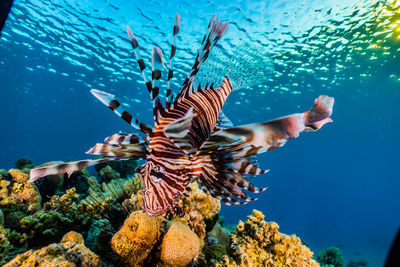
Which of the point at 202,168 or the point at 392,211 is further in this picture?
the point at 392,211

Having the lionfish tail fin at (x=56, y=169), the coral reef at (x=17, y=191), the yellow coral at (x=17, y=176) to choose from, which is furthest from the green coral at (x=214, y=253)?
the yellow coral at (x=17, y=176)

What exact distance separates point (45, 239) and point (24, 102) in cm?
5584

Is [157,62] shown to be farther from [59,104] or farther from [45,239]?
[59,104]

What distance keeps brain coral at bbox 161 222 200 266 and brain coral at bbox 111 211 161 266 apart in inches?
7.2

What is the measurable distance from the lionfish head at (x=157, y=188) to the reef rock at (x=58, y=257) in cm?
59

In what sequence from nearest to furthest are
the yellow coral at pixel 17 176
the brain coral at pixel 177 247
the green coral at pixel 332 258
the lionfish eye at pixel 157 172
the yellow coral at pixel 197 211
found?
the lionfish eye at pixel 157 172
the brain coral at pixel 177 247
the yellow coral at pixel 197 211
the yellow coral at pixel 17 176
the green coral at pixel 332 258

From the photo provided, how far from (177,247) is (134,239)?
46cm

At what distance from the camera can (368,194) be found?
296 feet

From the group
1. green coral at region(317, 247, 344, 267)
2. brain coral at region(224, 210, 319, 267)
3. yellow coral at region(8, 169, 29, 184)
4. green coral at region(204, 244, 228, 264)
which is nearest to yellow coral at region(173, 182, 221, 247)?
green coral at region(204, 244, 228, 264)

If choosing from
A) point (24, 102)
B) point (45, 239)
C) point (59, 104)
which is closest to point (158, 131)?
point (45, 239)

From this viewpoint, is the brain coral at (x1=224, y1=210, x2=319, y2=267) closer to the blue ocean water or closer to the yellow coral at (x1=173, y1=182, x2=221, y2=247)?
the yellow coral at (x1=173, y1=182, x2=221, y2=247)

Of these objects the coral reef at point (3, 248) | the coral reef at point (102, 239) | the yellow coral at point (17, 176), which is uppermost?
the coral reef at point (102, 239)

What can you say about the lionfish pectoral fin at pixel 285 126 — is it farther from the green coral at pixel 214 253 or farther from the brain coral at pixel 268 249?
the green coral at pixel 214 253

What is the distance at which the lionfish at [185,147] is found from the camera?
1.04 meters
